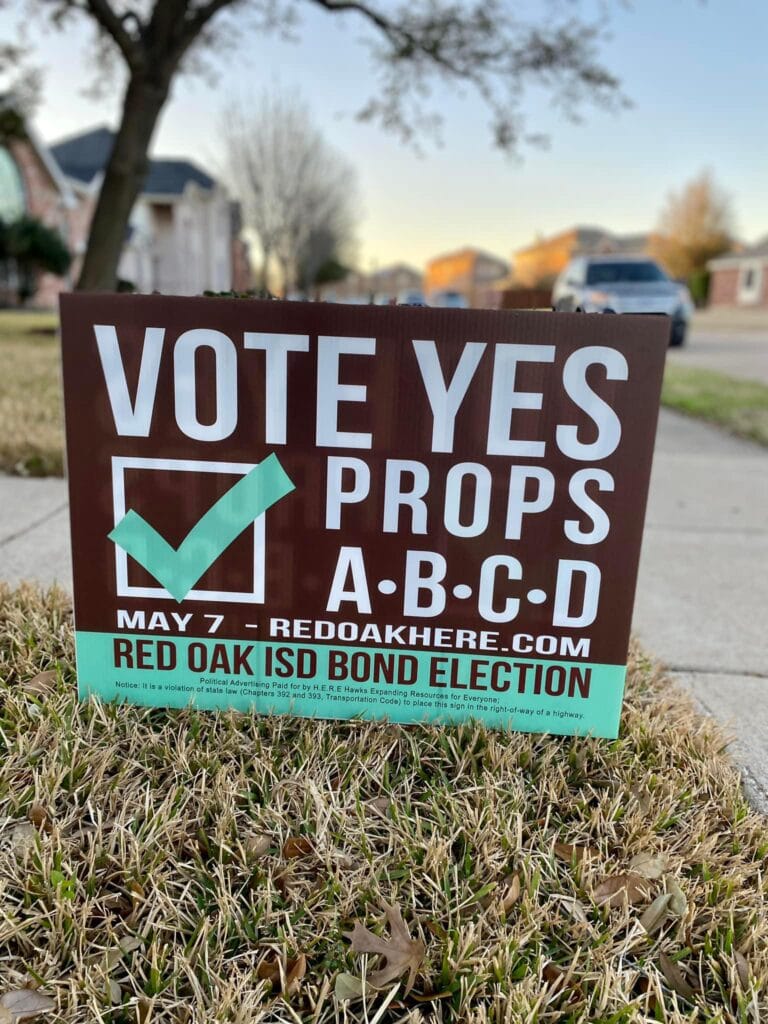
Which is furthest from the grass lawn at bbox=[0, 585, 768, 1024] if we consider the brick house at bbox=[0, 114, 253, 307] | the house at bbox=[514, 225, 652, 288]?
the house at bbox=[514, 225, 652, 288]

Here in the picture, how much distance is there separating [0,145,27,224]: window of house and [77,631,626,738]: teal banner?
3033cm

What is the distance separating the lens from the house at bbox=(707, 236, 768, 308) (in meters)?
52.2

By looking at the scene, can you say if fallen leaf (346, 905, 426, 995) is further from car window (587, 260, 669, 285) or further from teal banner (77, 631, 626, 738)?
car window (587, 260, 669, 285)

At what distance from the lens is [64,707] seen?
84.2 inches

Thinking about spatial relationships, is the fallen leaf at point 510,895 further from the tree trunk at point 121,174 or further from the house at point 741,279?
the house at point 741,279

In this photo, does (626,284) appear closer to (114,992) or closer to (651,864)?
(651,864)

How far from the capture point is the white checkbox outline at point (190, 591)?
2021 millimetres

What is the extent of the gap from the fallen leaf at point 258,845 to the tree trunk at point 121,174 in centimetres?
1154

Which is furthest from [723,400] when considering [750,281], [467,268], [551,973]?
[467,268]

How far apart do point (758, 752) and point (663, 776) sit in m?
0.40

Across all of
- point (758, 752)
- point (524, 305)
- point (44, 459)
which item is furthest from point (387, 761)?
point (44, 459)

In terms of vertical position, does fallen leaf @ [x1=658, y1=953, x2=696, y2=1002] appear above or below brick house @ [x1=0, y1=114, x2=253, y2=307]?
below

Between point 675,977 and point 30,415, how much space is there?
5.77m

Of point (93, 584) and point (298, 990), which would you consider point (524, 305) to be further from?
point (298, 990)
